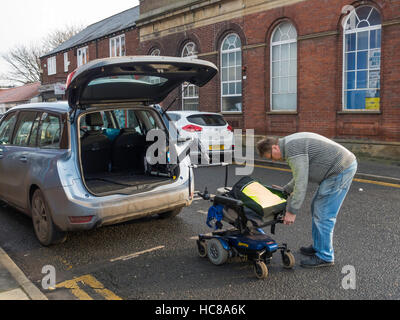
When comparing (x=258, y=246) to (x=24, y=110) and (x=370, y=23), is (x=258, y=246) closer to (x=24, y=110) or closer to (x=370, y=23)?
(x=24, y=110)

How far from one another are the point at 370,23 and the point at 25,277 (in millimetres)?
12040

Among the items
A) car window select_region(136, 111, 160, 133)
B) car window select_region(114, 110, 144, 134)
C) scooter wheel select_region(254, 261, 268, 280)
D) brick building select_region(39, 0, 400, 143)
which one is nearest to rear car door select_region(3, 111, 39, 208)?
car window select_region(114, 110, 144, 134)

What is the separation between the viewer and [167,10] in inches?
807

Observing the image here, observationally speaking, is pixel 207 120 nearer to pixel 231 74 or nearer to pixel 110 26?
pixel 231 74

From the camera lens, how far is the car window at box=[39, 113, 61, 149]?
5221 mm

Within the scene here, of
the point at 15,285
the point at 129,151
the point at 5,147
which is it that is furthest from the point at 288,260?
the point at 5,147

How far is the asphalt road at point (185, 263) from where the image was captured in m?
3.95

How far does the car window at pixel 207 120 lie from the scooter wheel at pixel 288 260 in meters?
7.83

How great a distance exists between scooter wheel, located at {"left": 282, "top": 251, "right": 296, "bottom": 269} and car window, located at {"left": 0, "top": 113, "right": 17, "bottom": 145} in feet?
14.4

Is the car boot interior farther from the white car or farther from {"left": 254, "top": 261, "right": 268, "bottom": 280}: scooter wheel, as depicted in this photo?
the white car

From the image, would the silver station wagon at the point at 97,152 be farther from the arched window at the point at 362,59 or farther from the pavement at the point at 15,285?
the arched window at the point at 362,59

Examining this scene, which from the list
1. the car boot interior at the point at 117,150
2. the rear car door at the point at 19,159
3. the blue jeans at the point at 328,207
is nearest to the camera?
the blue jeans at the point at 328,207

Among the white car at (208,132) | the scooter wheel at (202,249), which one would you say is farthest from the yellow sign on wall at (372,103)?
the scooter wheel at (202,249)
